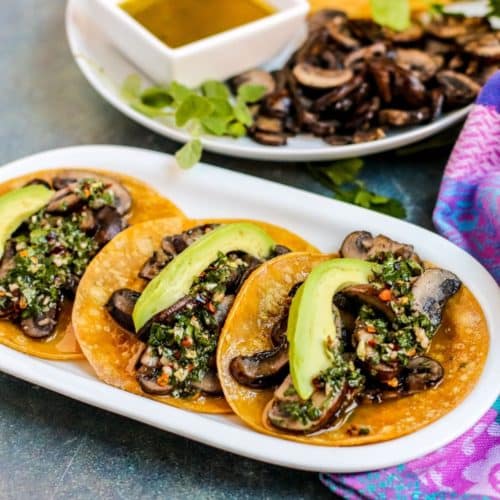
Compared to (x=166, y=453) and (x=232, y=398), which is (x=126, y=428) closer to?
(x=166, y=453)

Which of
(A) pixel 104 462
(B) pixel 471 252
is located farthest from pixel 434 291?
(A) pixel 104 462

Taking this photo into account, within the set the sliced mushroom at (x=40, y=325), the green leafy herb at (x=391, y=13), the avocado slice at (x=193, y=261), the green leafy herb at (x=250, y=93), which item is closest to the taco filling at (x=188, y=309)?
the avocado slice at (x=193, y=261)

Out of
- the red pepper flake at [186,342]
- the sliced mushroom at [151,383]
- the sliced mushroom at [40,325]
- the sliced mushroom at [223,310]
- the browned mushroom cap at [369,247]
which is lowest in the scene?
the sliced mushroom at [40,325]

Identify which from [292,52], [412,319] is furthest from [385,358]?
[292,52]

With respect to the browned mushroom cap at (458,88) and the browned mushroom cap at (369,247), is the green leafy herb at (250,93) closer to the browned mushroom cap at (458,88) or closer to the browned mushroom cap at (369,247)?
the browned mushroom cap at (458,88)

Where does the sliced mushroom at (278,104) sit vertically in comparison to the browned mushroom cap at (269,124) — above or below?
above

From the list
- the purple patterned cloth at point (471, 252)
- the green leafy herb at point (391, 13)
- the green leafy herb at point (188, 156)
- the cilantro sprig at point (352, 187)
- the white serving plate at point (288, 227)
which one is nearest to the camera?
the white serving plate at point (288, 227)

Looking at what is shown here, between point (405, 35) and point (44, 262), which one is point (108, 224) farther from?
point (405, 35)
